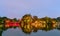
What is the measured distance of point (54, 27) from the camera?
5531 millimetres

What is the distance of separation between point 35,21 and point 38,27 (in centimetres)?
27

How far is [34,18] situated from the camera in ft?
17.9

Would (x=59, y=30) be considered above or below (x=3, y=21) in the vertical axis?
below

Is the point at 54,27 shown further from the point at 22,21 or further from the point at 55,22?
the point at 22,21

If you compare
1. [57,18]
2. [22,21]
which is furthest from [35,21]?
[57,18]

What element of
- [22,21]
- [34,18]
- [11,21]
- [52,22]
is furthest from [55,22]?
[11,21]

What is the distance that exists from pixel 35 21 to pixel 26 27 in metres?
0.44

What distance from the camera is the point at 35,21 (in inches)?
214

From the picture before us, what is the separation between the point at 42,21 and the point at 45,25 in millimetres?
215

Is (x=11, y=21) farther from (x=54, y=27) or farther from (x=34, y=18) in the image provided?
(x=54, y=27)

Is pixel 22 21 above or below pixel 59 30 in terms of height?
above

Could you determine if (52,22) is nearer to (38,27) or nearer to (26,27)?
(38,27)

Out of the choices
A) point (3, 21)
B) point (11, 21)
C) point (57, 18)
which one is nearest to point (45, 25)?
point (57, 18)

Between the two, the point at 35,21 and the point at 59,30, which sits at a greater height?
the point at 35,21
